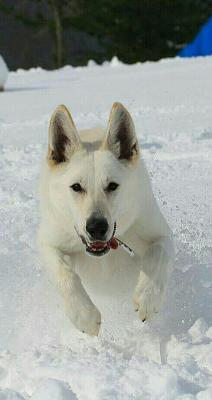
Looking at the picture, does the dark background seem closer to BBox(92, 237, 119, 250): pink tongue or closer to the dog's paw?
BBox(92, 237, 119, 250): pink tongue

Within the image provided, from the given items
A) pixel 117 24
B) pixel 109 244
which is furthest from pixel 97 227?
pixel 117 24

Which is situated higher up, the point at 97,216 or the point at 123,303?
the point at 97,216

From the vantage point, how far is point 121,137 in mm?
4395

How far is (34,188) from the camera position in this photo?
23.7ft

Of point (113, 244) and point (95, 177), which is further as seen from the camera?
point (113, 244)

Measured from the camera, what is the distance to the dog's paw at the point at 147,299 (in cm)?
408

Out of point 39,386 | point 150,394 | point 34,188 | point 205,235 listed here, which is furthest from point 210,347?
point 34,188

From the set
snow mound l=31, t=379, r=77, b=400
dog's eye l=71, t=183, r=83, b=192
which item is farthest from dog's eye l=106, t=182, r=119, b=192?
snow mound l=31, t=379, r=77, b=400

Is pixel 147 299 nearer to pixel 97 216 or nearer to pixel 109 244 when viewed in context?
pixel 109 244

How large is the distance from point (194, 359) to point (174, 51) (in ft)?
76.6

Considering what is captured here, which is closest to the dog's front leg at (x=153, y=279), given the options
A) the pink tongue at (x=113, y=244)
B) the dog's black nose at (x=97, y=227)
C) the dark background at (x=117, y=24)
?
the pink tongue at (x=113, y=244)

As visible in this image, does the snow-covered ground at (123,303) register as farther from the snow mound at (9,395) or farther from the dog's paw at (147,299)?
the dog's paw at (147,299)

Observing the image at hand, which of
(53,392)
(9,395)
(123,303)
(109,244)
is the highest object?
(109,244)

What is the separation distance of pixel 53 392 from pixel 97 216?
98 cm
